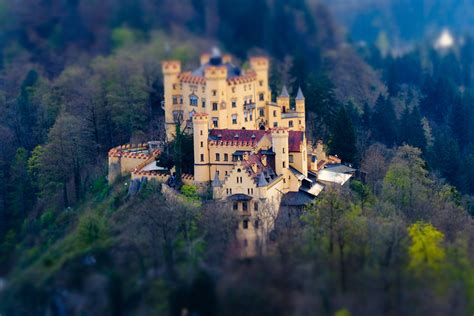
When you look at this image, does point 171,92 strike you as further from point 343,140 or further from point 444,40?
point 444,40

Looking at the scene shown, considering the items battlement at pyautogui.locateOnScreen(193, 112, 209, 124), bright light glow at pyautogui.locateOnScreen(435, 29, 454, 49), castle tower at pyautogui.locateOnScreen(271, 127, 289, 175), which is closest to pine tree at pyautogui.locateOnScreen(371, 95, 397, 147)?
castle tower at pyautogui.locateOnScreen(271, 127, 289, 175)

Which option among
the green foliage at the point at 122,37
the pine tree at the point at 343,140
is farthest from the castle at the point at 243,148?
the green foliage at the point at 122,37

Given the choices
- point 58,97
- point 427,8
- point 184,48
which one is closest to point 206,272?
point 58,97

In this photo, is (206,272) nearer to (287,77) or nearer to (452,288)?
(452,288)

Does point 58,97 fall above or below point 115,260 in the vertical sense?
above

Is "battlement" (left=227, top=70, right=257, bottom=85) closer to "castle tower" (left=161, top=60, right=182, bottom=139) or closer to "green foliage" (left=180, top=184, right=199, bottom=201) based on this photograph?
"castle tower" (left=161, top=60, right=182, bottom=139)

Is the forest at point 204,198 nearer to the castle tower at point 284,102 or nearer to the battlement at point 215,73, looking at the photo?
the castle tower at point 284,102

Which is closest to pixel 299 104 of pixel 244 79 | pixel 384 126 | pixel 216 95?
pixel 244 79

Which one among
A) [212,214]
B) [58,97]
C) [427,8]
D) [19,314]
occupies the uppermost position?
[427,8]
